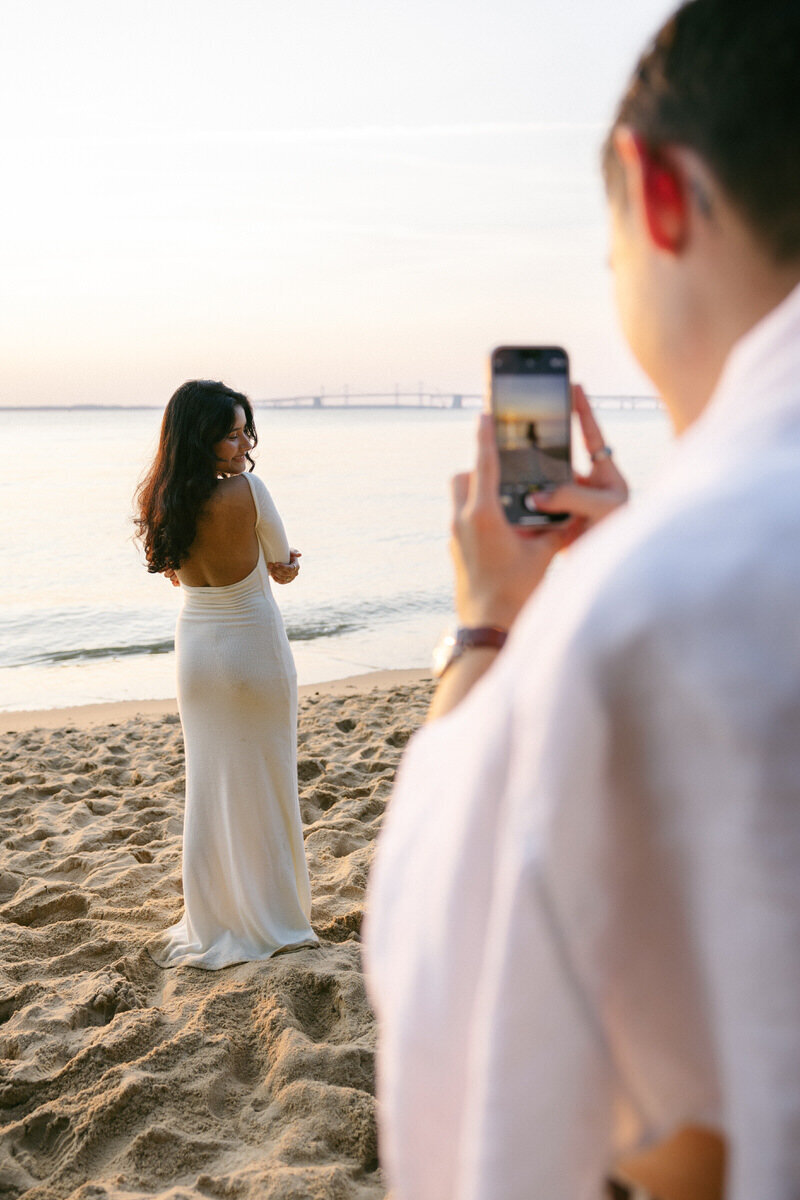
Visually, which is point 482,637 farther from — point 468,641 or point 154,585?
point 154,585

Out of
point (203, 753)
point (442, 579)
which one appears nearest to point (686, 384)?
point (203, 753)

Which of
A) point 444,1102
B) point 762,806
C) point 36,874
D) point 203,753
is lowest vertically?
point 36,874

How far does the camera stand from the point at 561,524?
44.6 inches

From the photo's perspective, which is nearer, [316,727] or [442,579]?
[316,727]

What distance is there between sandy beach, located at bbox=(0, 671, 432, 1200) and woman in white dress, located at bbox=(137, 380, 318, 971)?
0.28 meters

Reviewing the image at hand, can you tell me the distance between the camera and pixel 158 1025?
3348mm

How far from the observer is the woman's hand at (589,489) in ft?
3.71

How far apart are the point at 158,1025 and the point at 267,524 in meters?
2.01

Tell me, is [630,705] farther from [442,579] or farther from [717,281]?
[442,579]

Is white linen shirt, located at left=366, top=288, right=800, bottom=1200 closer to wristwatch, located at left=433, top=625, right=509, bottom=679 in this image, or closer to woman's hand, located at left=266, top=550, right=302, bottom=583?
wristwatch, located at left=433, top=625, right=509, bottom=679

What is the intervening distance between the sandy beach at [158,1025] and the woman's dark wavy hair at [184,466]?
1639mm

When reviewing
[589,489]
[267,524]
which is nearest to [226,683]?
[267,524]

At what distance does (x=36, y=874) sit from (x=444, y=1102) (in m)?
4.46

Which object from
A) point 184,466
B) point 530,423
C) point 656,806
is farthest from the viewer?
point 184,466
